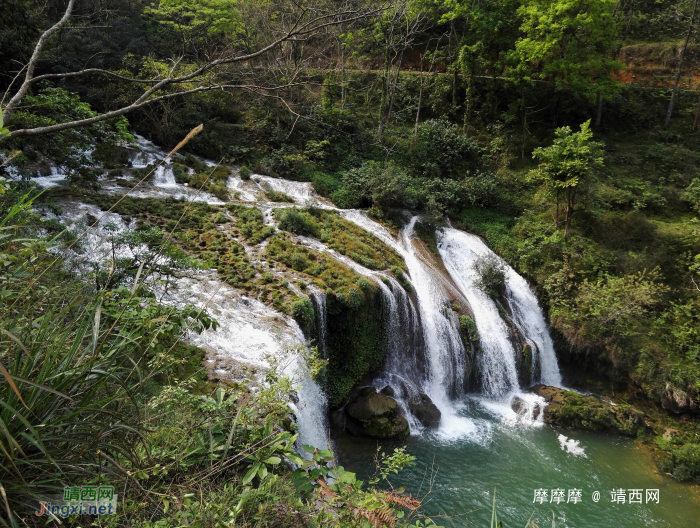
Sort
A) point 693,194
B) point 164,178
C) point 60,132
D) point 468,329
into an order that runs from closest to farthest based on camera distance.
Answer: point 60,132 < point 468,329 < point 164,178 < point 693,194

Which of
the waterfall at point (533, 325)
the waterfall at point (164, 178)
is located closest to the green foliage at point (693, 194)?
the waterfall at point (533, 325)

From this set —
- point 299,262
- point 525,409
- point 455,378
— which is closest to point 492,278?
point 455,378

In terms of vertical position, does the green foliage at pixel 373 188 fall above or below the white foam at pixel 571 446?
above

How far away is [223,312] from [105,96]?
13.5 meters

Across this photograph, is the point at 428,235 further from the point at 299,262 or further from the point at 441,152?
the point at 441,152

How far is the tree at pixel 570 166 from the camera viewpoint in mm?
13125

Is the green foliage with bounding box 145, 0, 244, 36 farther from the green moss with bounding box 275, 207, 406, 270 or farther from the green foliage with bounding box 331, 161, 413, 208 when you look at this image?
the green moss with bounding box 275, 207, 406, 270

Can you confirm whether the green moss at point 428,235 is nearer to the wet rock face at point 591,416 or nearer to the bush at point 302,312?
the wet rock face at point 591,416

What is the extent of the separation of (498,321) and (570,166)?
615 cm

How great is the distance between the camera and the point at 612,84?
1762 centimetres

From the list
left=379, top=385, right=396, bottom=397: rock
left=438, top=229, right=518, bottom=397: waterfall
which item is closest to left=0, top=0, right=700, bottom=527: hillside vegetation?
left=379, top=385, right=396, bottom=397: rock

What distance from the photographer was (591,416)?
34.5 ft

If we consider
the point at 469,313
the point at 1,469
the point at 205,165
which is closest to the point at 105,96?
the point at 205,165

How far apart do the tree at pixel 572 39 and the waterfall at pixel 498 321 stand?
375 inches
